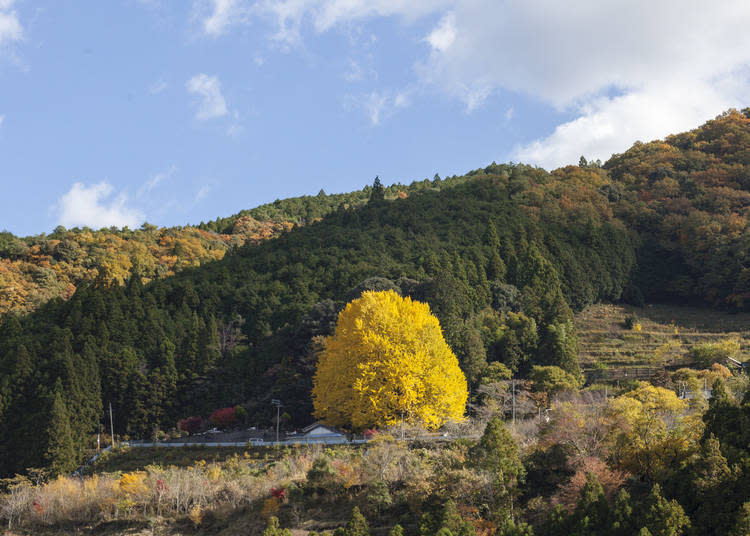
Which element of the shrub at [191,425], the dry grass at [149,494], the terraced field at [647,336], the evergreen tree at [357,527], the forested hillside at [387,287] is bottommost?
the evergreen tree at [357,527]

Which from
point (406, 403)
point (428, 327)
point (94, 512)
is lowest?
point (94, 512)

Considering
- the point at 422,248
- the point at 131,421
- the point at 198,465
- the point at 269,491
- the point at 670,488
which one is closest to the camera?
the point at 670,488

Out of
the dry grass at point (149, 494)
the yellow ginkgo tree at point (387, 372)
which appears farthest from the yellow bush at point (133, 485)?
the yellow ginkgo tree at point (387, 372)

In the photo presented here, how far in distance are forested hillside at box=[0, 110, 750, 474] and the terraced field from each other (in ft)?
6.66

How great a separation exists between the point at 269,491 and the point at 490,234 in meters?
39.3

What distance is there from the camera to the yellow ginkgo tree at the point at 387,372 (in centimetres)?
3831

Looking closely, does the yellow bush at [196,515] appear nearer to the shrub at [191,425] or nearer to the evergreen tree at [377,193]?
the shrub at [191,425]

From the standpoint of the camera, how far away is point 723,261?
2630 inches

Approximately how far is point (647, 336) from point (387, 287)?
2094 cm

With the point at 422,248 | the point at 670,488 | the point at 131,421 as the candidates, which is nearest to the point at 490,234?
the point at 422,248

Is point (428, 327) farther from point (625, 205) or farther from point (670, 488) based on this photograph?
point (625, 205)

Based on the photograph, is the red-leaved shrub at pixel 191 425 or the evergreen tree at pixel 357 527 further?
the red-leaved shrub at pixel 191 425

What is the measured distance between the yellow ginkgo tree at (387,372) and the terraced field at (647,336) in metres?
15.2

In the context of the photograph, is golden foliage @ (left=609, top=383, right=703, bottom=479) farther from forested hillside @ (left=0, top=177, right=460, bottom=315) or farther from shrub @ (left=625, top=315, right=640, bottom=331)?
forested hillside @ (left=0, top=177, right=460, bottom=315)
